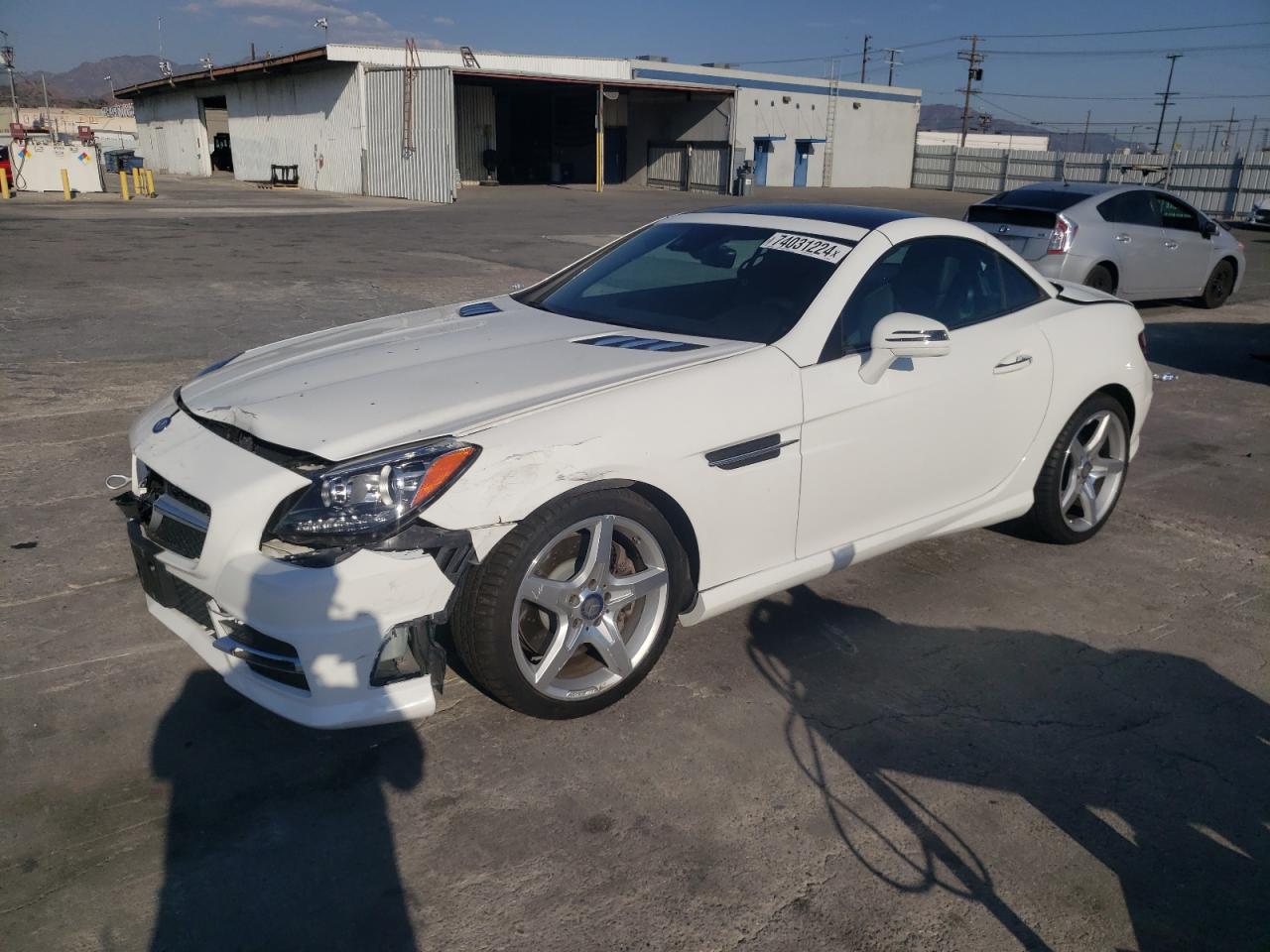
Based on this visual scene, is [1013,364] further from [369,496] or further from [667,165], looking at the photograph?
[667,165]

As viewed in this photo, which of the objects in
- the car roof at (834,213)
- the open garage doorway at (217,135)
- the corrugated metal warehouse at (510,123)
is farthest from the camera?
the open garage doorway at (217,135)

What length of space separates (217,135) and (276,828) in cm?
5499

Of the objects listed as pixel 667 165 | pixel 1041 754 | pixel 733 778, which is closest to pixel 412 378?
pixel 733 778

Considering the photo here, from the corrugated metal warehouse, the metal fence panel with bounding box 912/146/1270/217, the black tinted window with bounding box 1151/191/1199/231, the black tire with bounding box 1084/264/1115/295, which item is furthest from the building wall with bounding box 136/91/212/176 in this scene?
the black tire with bounding box 1084/264/1115/295

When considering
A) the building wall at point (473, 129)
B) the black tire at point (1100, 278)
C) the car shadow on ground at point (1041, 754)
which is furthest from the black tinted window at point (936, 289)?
the building wall at point (473, 129)

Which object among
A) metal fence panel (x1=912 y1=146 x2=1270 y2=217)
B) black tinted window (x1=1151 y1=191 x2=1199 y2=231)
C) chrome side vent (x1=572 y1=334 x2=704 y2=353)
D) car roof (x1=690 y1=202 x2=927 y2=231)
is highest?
metal fence panel (x1=912 y1=146 x2=1270 y2=217)

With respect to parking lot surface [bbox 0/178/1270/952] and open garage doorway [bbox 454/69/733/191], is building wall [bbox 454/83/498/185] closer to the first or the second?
open garage doorway [bbox 454/69/733/191]

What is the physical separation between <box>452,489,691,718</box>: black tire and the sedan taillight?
9.49 m

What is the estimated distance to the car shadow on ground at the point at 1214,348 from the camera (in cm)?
942

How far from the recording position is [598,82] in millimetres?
37000

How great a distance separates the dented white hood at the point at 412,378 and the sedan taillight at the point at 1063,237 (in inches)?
343

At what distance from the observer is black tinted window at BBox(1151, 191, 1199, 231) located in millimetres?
12227

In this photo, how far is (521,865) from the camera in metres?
2.63

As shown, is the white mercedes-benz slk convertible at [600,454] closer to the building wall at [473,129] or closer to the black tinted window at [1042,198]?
the black tinted window at [1042,198]
